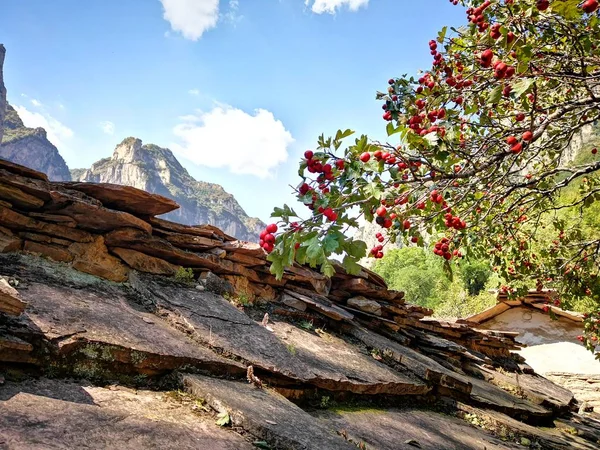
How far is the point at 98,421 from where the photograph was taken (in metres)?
2.14

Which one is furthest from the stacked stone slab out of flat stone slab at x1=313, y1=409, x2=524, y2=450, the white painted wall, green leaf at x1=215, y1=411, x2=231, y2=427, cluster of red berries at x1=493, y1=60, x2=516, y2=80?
the white painted wall

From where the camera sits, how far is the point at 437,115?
11.4 ft

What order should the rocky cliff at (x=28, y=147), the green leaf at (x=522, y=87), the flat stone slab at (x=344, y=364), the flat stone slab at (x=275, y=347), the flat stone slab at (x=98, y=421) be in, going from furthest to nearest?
the rocky cliff at (x=28, y=147)
the flat stone slab at (x=344, y=364)
the flat stone slab at (x=275, y=347)
the green leaf at (x=522, y=87)
the flat stone slab at (x=98, y=421)

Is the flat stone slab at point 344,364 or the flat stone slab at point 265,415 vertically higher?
the flat stone slab at point 344,364

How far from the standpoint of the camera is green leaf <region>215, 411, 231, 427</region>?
2.51 m

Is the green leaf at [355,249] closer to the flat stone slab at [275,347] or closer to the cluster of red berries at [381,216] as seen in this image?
the cluster of red berries at [381,216]

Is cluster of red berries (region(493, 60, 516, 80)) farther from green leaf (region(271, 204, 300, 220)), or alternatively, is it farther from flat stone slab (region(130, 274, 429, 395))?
flat stone slab (region(130, 274, 429, 395))

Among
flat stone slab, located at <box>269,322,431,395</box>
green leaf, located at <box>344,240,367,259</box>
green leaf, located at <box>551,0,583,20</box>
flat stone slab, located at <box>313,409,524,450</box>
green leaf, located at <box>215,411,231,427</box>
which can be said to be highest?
green leaf, located at <box>551,0,583,20</box>

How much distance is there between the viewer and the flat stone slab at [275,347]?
3.83 m

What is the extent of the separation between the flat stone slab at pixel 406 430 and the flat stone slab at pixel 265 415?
43 centimetres

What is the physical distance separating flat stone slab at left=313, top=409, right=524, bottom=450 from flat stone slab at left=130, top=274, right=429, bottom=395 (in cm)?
A: 31

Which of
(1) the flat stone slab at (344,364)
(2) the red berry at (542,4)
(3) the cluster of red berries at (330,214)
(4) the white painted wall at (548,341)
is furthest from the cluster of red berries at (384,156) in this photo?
(4) the white painted wall at (548,341)

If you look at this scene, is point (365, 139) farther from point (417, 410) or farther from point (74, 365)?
point (417, 410)

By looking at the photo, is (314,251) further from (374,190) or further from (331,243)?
(374,190)
